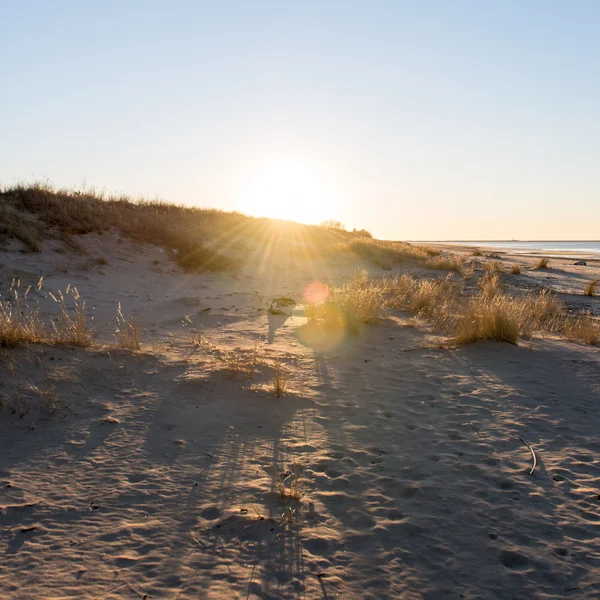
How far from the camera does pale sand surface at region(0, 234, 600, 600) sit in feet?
7.84

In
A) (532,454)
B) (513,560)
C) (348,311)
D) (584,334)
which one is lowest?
(513,560)

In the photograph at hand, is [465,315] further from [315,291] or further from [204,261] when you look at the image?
[204,261]

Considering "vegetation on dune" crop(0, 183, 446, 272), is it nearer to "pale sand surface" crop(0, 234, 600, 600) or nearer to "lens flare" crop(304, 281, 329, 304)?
"lens flare" crop(304, 281, 329, 304)

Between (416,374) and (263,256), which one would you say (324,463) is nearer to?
(416,374)

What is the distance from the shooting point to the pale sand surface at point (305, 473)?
7.84 feet

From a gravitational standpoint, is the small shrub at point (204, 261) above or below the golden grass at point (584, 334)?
above

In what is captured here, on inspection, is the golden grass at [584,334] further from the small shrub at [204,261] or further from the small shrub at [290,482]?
the small shrub at [204,261]

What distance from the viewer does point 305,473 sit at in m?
3.35

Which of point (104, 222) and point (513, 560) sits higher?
point (104, 222)

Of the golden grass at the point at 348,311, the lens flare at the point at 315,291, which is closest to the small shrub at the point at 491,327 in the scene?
the golden grass at the point at 348,311

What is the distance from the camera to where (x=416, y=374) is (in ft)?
18.2

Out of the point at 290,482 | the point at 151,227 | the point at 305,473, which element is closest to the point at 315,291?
the point at 151,227

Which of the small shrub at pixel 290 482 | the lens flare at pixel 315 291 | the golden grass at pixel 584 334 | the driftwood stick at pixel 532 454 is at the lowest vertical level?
the small shrub at pixel 290 482

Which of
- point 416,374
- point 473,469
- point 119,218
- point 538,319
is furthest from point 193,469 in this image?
point 119,218
